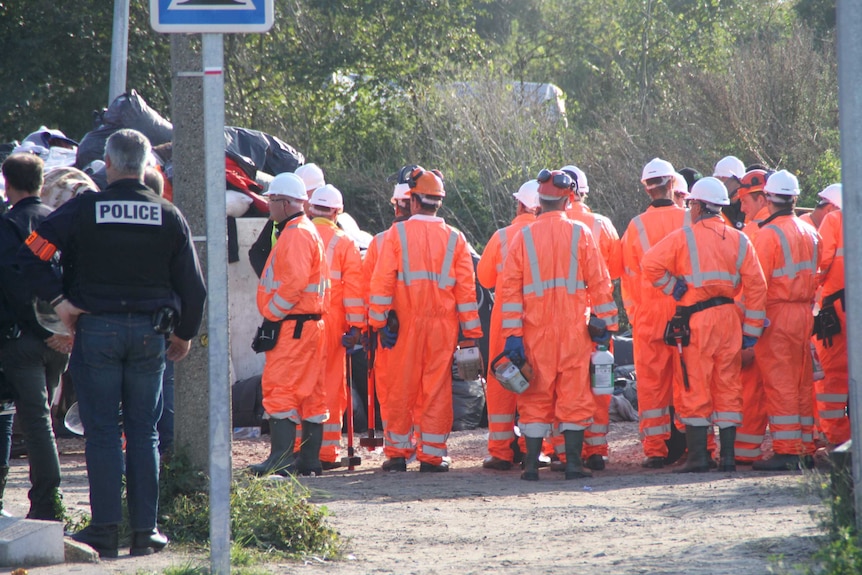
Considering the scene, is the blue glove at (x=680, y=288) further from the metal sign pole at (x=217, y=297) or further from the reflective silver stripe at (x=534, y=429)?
the metal sign pole at (x=217, y=297)

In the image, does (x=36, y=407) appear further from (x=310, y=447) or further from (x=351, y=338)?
(x=351, y=338)

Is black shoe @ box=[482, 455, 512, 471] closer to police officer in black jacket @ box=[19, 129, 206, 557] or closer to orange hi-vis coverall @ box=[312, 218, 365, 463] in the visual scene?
orange hi-vis coverall @ box=[312, 218, 365, 463]

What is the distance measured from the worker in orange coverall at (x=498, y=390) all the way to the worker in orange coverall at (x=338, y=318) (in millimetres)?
1063

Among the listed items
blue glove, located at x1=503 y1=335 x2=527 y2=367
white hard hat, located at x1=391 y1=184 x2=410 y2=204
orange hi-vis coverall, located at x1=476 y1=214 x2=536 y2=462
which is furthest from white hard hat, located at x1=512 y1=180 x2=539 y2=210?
blue glove, located at x1=503 y1=335 x2=527 y2=367

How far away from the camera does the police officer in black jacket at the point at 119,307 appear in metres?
5.40

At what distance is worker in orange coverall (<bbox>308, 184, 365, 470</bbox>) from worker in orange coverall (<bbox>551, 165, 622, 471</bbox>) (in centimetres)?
176

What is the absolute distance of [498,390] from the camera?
8930 millimetres

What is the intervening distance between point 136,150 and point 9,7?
14.1m

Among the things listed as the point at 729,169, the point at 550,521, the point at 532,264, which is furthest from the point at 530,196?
the point at 550,521

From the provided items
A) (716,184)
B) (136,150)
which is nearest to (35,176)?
(136,150)

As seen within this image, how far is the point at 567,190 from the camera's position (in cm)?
864

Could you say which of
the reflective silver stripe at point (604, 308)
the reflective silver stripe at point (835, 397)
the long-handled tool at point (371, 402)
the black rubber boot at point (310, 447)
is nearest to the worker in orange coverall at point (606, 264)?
the reflective silver stripe at point (604, 308)

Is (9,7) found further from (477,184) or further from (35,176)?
(35,176)

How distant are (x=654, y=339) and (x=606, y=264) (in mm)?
852
